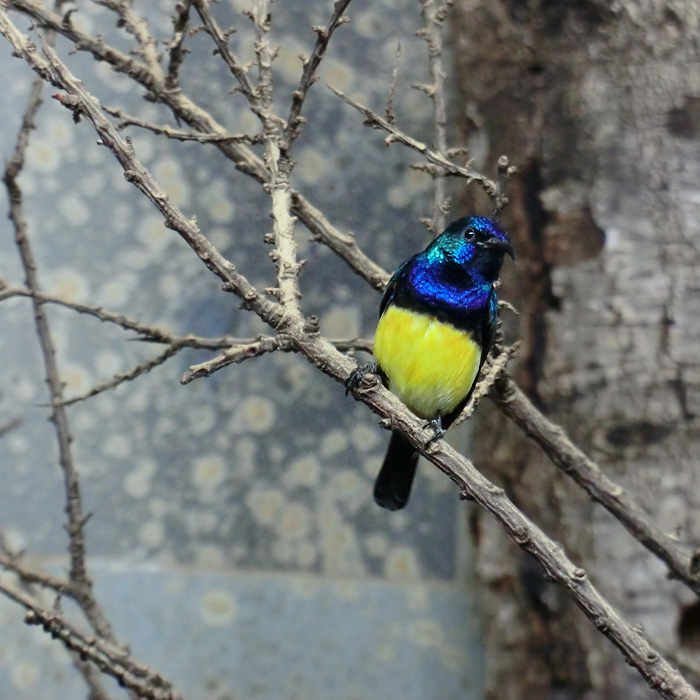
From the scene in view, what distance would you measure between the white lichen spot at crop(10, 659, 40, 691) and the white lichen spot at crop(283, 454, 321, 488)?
96 centimetres

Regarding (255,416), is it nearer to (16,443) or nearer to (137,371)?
(16,443)

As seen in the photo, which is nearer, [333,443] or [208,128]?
[208,128]

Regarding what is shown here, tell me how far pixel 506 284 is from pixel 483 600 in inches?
41.2

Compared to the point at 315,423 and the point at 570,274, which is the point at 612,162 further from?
the point at 315,423

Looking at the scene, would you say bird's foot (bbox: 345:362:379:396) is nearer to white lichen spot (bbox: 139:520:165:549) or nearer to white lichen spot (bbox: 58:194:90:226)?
white lichen spot (bbox: 139:520:165:549)

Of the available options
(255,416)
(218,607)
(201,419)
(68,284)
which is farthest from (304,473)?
(68,284)

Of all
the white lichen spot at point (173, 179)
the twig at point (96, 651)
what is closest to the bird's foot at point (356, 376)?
the twig at point (96, 651)

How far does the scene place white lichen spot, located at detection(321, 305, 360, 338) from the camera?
2873 millimetres

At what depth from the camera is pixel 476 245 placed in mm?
1768

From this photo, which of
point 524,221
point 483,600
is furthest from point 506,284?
point 483,600

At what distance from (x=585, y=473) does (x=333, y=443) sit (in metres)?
1.29

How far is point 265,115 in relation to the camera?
1432 millimetres

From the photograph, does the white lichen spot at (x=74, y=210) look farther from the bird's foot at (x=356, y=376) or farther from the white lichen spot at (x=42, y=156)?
the bird's foot at (x=356, y=376)

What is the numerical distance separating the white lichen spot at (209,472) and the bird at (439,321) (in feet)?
3.39
